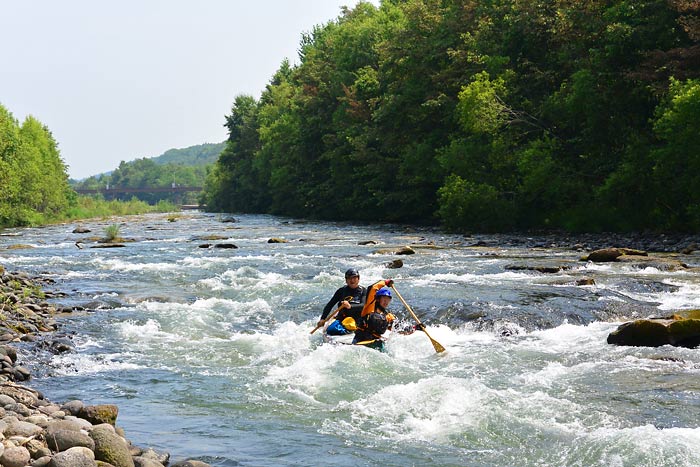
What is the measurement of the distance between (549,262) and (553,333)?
8964 mm

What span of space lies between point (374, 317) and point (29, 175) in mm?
57817

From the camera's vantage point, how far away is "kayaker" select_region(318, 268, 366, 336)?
1313 cm

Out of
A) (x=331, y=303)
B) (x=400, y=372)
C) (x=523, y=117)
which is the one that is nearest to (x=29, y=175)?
(x=523, y=117)

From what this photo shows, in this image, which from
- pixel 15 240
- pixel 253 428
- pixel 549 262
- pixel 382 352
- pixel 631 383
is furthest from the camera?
pixel 15 240

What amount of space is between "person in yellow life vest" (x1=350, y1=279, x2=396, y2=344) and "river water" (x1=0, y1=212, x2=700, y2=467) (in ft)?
1.28

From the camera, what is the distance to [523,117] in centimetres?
3647

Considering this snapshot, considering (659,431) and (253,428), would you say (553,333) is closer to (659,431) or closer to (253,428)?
(659,431)

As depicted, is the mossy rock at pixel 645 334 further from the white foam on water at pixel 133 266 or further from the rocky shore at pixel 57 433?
the white foam on water at pixel 133 266

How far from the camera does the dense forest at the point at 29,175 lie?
5503cm

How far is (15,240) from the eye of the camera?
38.5 m

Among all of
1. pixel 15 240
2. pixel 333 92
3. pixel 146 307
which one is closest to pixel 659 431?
pixel 146 307

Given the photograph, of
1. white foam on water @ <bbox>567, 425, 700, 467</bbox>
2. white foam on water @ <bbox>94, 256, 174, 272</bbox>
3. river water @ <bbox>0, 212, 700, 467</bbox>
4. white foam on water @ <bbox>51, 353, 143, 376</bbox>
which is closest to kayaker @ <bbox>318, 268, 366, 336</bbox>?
river water @ <bbox>0, 212, 700, 467</bbox>

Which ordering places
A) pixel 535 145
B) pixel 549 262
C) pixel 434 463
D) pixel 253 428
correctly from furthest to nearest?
pixel 535 145 < pixel 549 262 < pixel 253 428 < pixel 434 463

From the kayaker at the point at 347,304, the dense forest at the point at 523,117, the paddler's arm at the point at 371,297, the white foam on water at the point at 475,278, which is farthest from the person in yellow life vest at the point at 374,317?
the dense forest at the point at 523,117
